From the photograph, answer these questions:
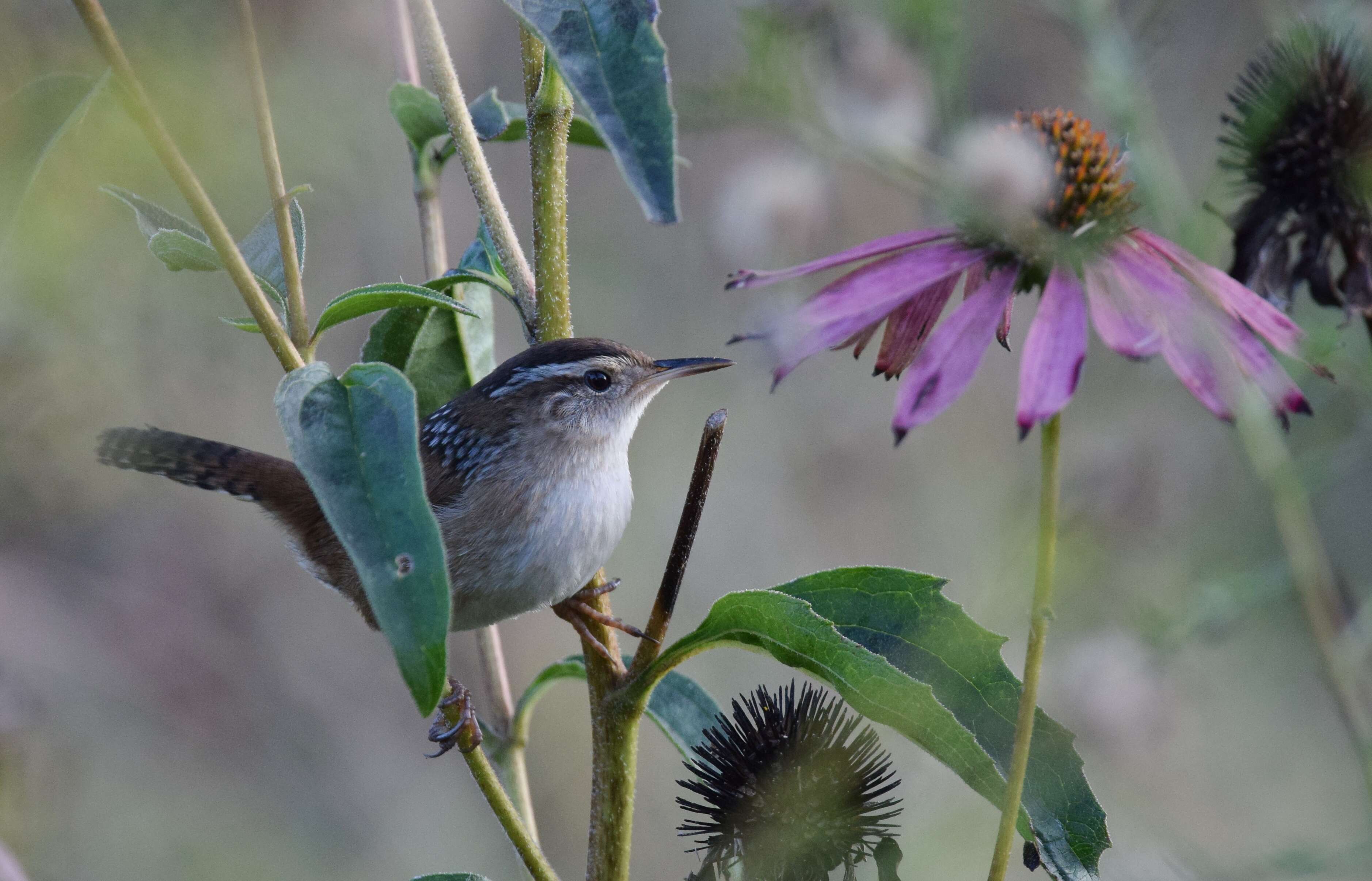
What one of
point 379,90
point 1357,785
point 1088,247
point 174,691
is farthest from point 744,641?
point 1357,785

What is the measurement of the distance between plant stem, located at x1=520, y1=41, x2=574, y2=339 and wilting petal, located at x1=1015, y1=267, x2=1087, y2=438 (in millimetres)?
633

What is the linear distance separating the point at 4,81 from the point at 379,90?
2.73 meters

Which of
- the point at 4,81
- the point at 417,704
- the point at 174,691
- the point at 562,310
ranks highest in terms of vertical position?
the point at 4,81

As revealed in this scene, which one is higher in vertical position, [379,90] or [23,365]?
[379,90]

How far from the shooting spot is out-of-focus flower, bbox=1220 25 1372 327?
6.69 ft

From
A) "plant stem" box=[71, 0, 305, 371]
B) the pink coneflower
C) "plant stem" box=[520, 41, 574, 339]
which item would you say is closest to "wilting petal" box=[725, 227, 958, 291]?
the pink coneflower

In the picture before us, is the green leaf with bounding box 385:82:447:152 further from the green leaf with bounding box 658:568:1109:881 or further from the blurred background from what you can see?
the green leaf with bounding box 658:568:1109:881

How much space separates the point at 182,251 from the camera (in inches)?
57.0

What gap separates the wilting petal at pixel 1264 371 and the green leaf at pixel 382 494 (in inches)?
34.7

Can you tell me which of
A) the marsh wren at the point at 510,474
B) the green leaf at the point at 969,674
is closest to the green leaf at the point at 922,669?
the green leaf at the point at 969,674

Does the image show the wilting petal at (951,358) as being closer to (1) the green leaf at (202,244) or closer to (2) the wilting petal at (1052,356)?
(2) the wilting petal at (1052,356)

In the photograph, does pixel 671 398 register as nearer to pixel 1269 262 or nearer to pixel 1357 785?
pixel 1357 785

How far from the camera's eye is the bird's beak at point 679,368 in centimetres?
252

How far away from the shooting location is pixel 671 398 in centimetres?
735
